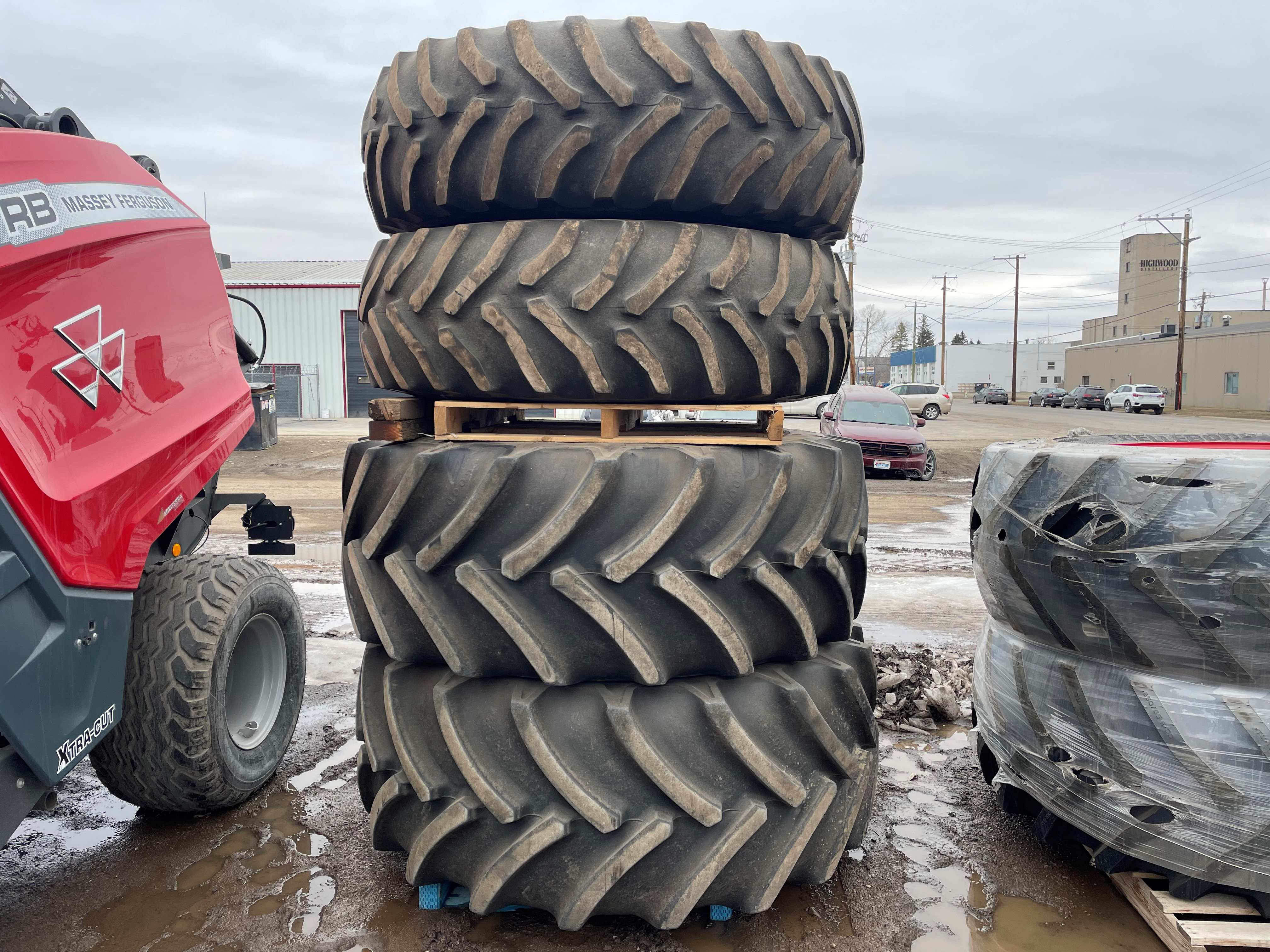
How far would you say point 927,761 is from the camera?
14.1ft

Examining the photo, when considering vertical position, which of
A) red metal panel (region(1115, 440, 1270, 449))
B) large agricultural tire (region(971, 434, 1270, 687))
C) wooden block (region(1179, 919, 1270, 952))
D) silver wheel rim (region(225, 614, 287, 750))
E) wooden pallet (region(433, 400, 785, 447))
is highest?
wooden pallet (region(433, 400, 785, 447))

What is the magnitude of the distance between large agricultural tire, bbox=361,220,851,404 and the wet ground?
5.80 ft

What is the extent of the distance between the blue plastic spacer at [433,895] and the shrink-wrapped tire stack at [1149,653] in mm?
2158

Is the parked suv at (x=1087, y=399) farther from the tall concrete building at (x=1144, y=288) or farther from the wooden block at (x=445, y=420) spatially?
the wooden block at (x=445, y=420)

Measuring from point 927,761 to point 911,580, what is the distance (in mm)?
4120

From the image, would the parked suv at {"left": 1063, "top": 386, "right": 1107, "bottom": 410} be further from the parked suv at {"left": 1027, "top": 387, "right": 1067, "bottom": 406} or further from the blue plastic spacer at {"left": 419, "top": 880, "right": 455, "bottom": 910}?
the blue plastic spacer at {"left": 419, "top": 880, "right": 455, "bottom": 910}

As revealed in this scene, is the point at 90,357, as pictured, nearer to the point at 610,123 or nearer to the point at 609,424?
the point at 609,424

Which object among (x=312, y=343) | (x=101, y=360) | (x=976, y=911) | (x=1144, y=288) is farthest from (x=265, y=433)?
(x=1144, y=288)

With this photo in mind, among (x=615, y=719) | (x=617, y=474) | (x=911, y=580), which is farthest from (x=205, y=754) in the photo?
(x=911, y=580)

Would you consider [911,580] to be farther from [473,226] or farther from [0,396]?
[0,396]

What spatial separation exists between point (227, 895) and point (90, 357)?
190 centimetres

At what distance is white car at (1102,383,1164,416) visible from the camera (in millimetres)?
44594

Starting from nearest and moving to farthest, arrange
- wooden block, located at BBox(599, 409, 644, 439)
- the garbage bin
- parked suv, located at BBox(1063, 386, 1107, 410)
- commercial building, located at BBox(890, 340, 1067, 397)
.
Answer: wooden block, located at BBox(599, 409, 644, 439) < the garbage bin < parked suv, located at BBox(1063, 386, 1107, 410) < commercial building, located at BBox(890, 340, 1067, 397)

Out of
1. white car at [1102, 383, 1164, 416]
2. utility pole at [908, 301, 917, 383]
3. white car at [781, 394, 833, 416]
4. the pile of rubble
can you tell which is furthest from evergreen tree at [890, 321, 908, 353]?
the pile of rubble
